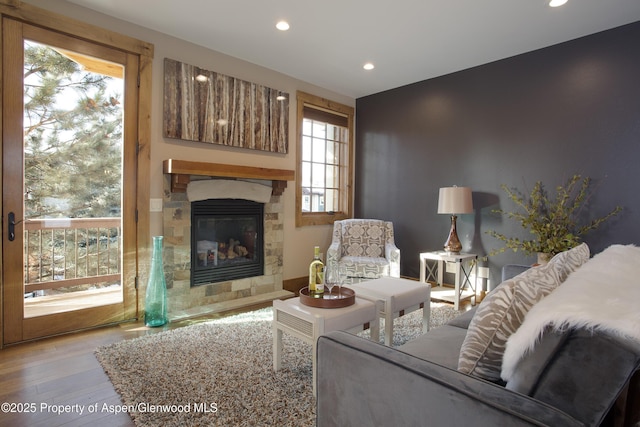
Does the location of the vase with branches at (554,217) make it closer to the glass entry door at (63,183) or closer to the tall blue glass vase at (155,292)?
the tall blue glass vase at (155,292)

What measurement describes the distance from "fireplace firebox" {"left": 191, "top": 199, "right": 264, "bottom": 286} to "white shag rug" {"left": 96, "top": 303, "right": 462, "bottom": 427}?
783 millimetres

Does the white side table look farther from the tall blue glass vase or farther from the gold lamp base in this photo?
the tall blue glass vase

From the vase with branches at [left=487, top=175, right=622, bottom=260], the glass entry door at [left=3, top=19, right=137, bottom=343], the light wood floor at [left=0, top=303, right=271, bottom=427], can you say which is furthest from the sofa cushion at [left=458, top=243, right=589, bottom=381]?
the glass entry door at [left=3, top=19, right=137, bottom=343]

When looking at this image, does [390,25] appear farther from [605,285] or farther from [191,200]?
[605,285]

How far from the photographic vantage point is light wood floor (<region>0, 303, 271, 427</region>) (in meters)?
1.82

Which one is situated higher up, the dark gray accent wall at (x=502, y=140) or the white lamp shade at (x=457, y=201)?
the dark gray accent wall at (x=502, y=140)

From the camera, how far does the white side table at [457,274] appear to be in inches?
149

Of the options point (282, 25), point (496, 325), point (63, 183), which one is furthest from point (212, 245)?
point (496, 325)

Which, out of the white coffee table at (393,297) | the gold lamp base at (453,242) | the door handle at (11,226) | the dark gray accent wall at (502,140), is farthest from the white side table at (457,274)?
the door handle at (11,226)

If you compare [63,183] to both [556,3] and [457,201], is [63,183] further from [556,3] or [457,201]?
[556,3]

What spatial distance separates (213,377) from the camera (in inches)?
85.6

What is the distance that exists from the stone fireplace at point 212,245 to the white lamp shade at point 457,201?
1810mm

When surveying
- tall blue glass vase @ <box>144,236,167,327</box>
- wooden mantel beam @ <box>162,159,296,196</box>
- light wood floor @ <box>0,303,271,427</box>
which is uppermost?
wooden mantel beam @ <box>162,159,296,196</box>

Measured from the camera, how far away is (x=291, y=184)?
4.51 metres
